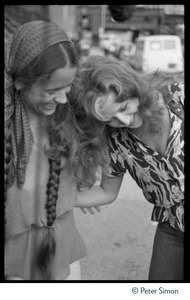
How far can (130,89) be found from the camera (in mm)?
1354

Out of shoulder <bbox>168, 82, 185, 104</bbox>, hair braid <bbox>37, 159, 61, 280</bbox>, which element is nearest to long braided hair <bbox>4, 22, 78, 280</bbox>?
hair braid <bbox>37, 159, 61, 280</bbox>

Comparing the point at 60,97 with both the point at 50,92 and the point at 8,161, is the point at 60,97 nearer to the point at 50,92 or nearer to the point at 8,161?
the point at 50,92

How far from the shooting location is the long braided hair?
3.80ft

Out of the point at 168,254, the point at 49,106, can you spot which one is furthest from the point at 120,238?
the point at 49,106

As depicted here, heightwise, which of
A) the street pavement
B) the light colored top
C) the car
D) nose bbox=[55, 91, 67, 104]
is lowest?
the street pavement

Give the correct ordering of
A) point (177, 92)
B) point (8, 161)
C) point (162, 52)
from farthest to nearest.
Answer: point (162, 52)
point (177, 92)
point (8, 161)

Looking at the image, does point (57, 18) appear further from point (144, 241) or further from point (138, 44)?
point (144, 241)

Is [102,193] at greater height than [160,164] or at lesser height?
lesser

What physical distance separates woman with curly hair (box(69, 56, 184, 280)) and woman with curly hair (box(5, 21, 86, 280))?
72mm

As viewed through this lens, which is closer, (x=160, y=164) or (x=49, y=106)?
(x=49, y=106)

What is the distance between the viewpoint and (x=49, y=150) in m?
1.35

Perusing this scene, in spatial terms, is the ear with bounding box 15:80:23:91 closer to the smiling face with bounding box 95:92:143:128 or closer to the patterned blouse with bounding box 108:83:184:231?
the smiling face with bounding box 95:92:143:128

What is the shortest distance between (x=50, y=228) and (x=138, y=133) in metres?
0.42
